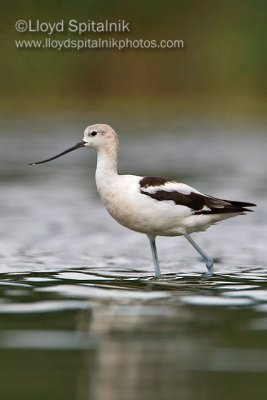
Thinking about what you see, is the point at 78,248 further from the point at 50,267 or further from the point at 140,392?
the point at 140,392

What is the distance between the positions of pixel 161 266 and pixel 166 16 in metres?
15.8

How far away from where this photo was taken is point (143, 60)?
25922 mm

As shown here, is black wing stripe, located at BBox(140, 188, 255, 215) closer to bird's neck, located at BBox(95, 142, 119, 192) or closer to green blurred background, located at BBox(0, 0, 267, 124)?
bird's neck, located at BBox(95, 142, 119, 192)

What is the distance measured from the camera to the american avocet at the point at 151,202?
9.83 m

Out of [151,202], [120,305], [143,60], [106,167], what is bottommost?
[120,305]

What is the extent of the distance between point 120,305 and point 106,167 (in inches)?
87.8

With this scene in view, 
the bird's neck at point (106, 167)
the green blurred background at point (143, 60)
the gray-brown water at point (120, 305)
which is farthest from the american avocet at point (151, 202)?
the green blurred background at point (143, 60)

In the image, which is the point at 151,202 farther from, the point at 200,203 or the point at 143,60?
the point at 143,60

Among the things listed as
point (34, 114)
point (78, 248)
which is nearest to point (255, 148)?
point (34, 114)

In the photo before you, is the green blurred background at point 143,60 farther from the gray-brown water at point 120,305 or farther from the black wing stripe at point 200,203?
the black wing stripe at point 200,203

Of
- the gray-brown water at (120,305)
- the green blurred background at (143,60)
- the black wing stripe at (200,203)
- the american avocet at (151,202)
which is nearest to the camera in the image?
the gray-brown water at (120,305)

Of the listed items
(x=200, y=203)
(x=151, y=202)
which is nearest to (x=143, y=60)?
(x=200, y=203)

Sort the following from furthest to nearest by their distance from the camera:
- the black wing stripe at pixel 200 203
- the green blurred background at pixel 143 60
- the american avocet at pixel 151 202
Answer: the green blurred background at pixel 143 60
the black wing stripe at pixel 200 203
the american avocet at pixel 151 202

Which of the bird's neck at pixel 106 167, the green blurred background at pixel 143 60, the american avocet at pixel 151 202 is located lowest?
the american avocet at pixel 151 202
